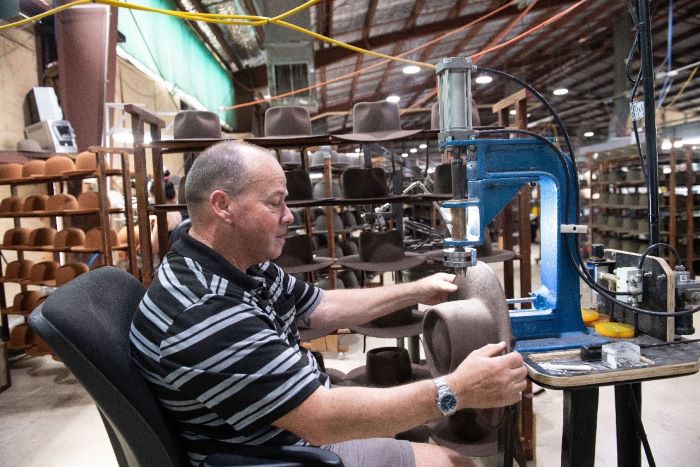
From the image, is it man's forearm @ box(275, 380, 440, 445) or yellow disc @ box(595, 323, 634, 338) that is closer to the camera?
man's forearm @ box(275, 380, 440, 445)

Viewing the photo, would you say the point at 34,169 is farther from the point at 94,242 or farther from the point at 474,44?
the point at 474,44

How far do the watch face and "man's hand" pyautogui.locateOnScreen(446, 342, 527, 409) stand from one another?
0.05ft

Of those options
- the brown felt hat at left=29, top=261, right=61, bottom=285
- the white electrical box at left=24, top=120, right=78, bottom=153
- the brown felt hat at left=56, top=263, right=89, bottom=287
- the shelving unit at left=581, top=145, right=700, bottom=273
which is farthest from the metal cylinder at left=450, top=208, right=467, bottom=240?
the shelving unit at left=581, top=145, right=700, bottom=273

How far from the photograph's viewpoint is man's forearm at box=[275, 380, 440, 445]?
0.98m

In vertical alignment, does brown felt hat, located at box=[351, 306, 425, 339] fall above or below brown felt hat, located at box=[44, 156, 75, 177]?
below

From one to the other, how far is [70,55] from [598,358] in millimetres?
5516

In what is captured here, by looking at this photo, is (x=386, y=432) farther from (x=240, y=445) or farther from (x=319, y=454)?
(x=240, y=445)

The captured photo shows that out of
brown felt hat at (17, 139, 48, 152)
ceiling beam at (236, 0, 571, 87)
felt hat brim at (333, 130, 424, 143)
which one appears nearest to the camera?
felt hat brim at (333, 130, 424, 143)

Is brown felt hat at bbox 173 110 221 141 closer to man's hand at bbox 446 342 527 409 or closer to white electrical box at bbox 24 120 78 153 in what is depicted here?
man's hand at bbox 446 342 527 409

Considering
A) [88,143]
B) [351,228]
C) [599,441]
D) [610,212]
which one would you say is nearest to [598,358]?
[599,441]

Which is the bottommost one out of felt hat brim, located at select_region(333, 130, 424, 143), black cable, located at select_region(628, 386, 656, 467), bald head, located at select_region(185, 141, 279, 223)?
black cable, located at select_region(628, 386, 656, 467)

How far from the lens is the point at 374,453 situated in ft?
4.22

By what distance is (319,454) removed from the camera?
3.38ft

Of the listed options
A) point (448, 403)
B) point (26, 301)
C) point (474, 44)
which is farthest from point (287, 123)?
point (474, 44)
